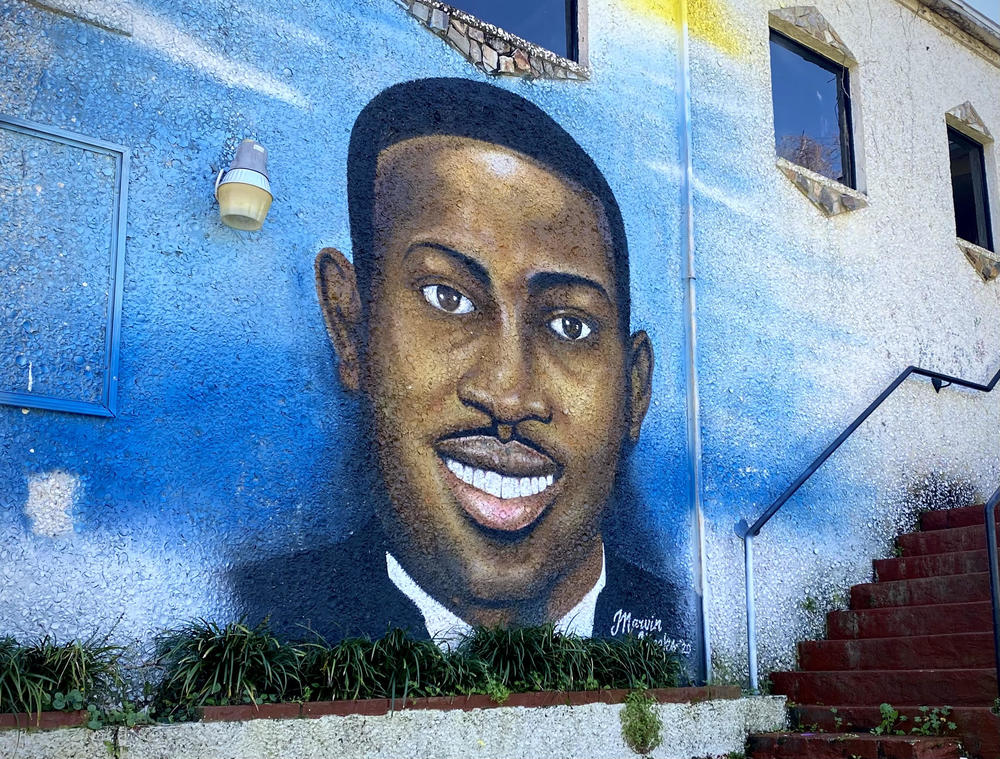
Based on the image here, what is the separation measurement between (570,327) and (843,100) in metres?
4.10

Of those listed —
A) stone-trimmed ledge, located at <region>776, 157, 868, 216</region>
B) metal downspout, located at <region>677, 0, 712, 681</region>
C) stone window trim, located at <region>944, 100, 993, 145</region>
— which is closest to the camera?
metal downspout, located at <region>677, 0, 712, 681</region>

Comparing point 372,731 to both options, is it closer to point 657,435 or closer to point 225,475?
point 225,475

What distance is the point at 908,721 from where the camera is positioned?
19.1 ft

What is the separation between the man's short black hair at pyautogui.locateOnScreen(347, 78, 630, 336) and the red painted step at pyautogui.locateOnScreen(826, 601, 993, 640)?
248 centimetres

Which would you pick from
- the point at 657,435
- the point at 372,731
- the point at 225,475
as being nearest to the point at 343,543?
the point at 225,475

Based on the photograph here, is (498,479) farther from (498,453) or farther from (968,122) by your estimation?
(968,122)

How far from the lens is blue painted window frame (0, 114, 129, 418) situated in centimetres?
466

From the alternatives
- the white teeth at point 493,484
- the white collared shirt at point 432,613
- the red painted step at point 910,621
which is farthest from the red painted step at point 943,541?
the white collared shirt at point 432,613

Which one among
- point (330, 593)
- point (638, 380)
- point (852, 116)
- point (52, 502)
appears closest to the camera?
point (52, 502)

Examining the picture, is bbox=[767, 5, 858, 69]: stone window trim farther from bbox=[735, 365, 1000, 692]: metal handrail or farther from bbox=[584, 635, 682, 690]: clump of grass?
bbox=[584, 635, 682, 690]: clump of grass

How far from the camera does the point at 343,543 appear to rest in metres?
5.40

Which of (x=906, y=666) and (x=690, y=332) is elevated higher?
(x=690, y=332)

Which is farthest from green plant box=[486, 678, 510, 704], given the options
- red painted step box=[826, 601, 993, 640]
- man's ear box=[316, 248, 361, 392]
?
red painted step box=[826, 601, 993, 640]

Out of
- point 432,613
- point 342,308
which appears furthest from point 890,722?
point 342,308
